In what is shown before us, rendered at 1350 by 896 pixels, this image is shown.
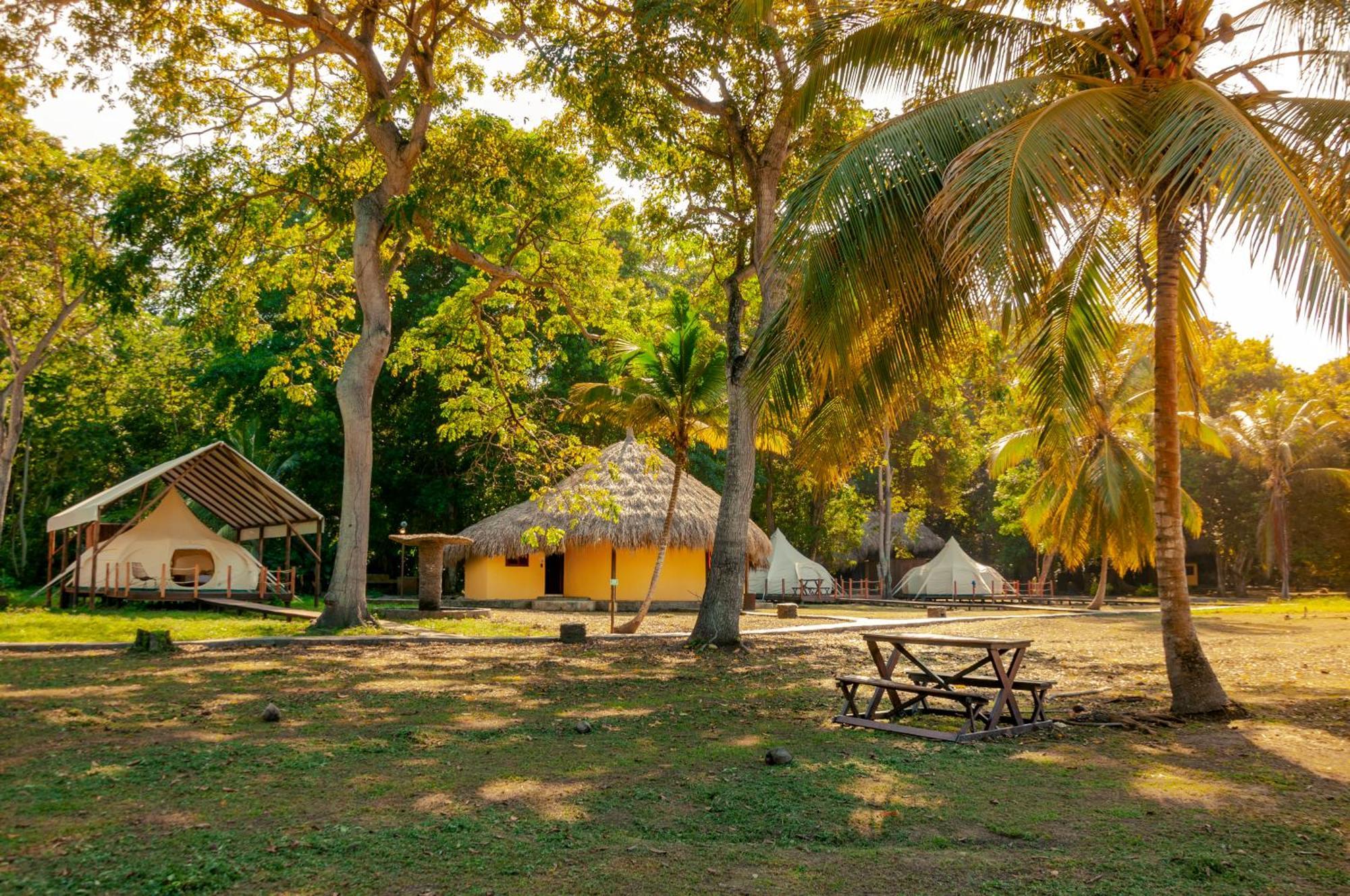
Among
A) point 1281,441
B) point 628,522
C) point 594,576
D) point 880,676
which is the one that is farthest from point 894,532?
point 880,676

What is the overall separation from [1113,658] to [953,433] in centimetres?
1878

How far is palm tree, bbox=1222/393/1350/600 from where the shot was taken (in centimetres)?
3100

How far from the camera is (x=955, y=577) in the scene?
3416 centimetres

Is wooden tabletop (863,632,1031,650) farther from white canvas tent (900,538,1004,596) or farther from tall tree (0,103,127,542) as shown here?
white canvas tent (900,538,1004,596)

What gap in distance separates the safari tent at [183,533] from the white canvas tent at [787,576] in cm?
1699

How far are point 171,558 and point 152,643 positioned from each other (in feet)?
34.3

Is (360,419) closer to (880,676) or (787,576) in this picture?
(880,676)

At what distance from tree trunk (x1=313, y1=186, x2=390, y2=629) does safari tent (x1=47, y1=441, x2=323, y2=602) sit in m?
5.04

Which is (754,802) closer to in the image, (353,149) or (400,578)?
(353,149)

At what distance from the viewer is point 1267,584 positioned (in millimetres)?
41906

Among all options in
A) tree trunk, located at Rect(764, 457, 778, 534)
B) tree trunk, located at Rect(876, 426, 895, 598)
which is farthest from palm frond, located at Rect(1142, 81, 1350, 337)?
tree trunk, located at Rect(764, 457, 778, 534)

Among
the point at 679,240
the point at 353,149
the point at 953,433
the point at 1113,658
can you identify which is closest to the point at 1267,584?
the point at 953,433

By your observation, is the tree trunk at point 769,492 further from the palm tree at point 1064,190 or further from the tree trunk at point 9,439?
the palm tree at point 1064,190

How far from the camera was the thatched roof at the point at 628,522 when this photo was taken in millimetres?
25266
